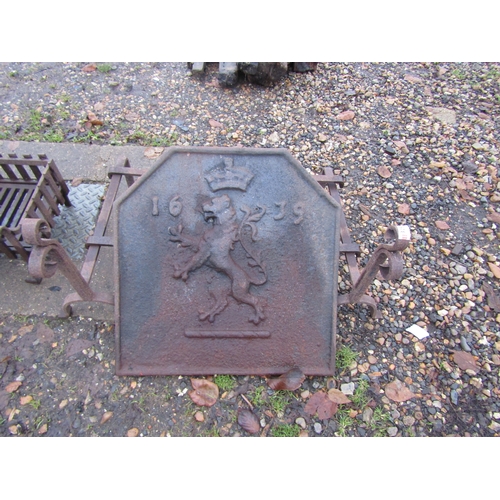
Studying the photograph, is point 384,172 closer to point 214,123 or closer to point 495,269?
point 495,269

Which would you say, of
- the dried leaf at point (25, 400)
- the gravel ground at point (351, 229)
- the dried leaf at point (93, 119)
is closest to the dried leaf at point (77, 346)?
the gravel ground at point (351, 229)

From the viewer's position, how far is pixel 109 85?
14.6 ft

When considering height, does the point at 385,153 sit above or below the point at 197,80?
below

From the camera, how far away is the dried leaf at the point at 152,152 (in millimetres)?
3791

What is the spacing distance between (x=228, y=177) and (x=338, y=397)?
1.60 metres

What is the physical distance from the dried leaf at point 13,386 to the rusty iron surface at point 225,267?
76 cm

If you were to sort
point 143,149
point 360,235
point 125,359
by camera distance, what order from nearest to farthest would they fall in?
point 125,359 → point 360,235 → point 143,149

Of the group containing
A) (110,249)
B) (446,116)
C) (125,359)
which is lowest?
(125,359)

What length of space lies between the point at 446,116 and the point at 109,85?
386 cm

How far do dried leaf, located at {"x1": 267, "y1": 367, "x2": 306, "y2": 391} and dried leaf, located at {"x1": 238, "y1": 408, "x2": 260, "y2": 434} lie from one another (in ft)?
0.72

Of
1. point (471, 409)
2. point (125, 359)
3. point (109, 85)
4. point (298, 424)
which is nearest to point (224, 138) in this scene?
point (109, 85)

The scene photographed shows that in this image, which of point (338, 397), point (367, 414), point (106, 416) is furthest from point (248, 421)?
point (106, 416)

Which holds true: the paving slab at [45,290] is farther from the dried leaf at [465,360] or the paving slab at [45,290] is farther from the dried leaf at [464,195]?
the dried leaf at [464,195]

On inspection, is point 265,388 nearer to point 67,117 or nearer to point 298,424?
Result: point 298,424
